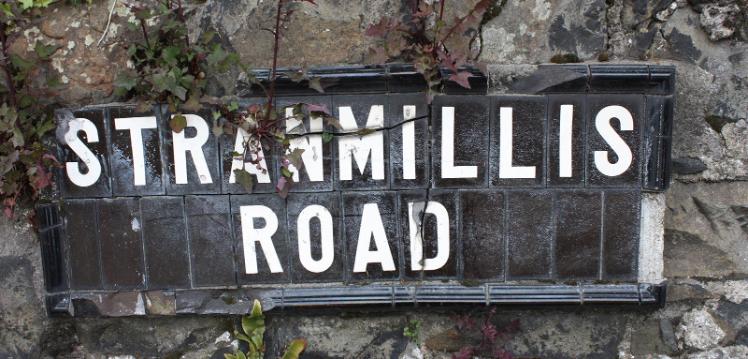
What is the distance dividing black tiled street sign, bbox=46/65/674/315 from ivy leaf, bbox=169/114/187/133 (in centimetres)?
3

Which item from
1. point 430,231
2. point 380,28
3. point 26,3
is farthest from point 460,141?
point 26,3

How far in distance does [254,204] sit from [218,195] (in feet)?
0.35

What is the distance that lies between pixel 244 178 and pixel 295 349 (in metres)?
0.55

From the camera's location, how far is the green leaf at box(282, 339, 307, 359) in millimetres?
1785

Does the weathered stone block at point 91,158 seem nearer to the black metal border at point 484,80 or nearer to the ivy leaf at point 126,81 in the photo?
the ivy leaf at point 126,81

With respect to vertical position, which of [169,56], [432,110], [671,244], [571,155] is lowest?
[671,244]

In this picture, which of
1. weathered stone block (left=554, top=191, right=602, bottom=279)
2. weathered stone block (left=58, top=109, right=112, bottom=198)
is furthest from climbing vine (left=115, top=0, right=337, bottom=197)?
weathered stone block (left=554, top=191, right=602, bottom=279)

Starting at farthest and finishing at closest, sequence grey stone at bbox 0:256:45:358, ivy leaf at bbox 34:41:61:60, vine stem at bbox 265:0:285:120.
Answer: grey stone at bbox 0:256:45:358
ivy leaf at bbox 34:41:61:60
vine stem at bbox 265:0:285:120

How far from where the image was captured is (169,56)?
1.67 m

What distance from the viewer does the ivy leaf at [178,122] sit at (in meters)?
1.67

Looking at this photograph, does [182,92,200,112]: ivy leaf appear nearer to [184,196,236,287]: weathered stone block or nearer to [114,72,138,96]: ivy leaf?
[114,72,138,96]: ivy leaf

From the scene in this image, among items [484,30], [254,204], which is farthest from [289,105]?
[484,30]

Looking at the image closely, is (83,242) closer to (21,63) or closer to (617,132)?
(21,63)

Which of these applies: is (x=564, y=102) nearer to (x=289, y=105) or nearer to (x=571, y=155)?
(x=571, y=155)
